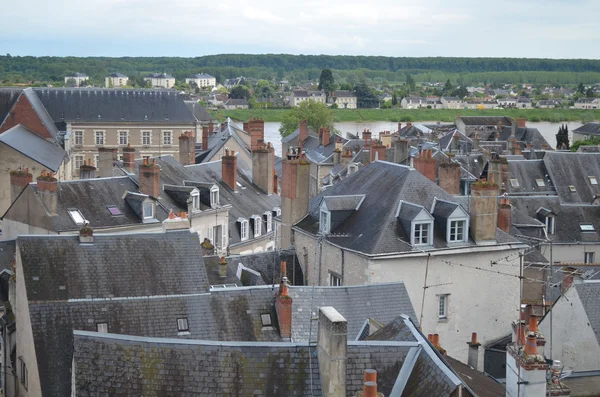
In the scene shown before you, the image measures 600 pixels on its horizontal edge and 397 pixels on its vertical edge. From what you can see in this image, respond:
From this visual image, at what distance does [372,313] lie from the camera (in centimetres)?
1916

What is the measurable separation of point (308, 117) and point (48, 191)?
219 ft

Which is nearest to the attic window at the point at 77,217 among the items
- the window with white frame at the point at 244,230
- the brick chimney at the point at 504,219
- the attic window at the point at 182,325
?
the window with white frame at the point at 244,230

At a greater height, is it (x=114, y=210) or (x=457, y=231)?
(x=457, y=231)

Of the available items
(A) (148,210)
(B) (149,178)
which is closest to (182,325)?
(A) (148,210)

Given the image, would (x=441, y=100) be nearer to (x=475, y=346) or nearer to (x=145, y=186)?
(x=145, y=186)

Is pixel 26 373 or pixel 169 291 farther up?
pixel 169 291

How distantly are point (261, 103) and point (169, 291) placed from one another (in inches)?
5981

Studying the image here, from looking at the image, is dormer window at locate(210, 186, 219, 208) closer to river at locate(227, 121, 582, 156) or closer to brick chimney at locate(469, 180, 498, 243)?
brick chimney at locate(469, 180, 498, 243)

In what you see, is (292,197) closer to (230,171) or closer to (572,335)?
(572,335)

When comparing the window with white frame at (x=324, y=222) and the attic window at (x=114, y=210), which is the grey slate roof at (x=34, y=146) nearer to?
the attic window at (x=114, y=210)

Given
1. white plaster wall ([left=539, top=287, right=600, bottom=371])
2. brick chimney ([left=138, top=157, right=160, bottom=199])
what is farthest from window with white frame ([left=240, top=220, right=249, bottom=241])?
white plaster wall ([left=539, top=287, right=600, bottom=371])

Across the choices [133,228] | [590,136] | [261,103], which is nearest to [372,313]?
[133,228]

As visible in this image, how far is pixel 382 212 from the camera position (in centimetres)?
2405

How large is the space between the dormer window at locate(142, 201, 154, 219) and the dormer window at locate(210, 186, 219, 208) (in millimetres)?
3638
